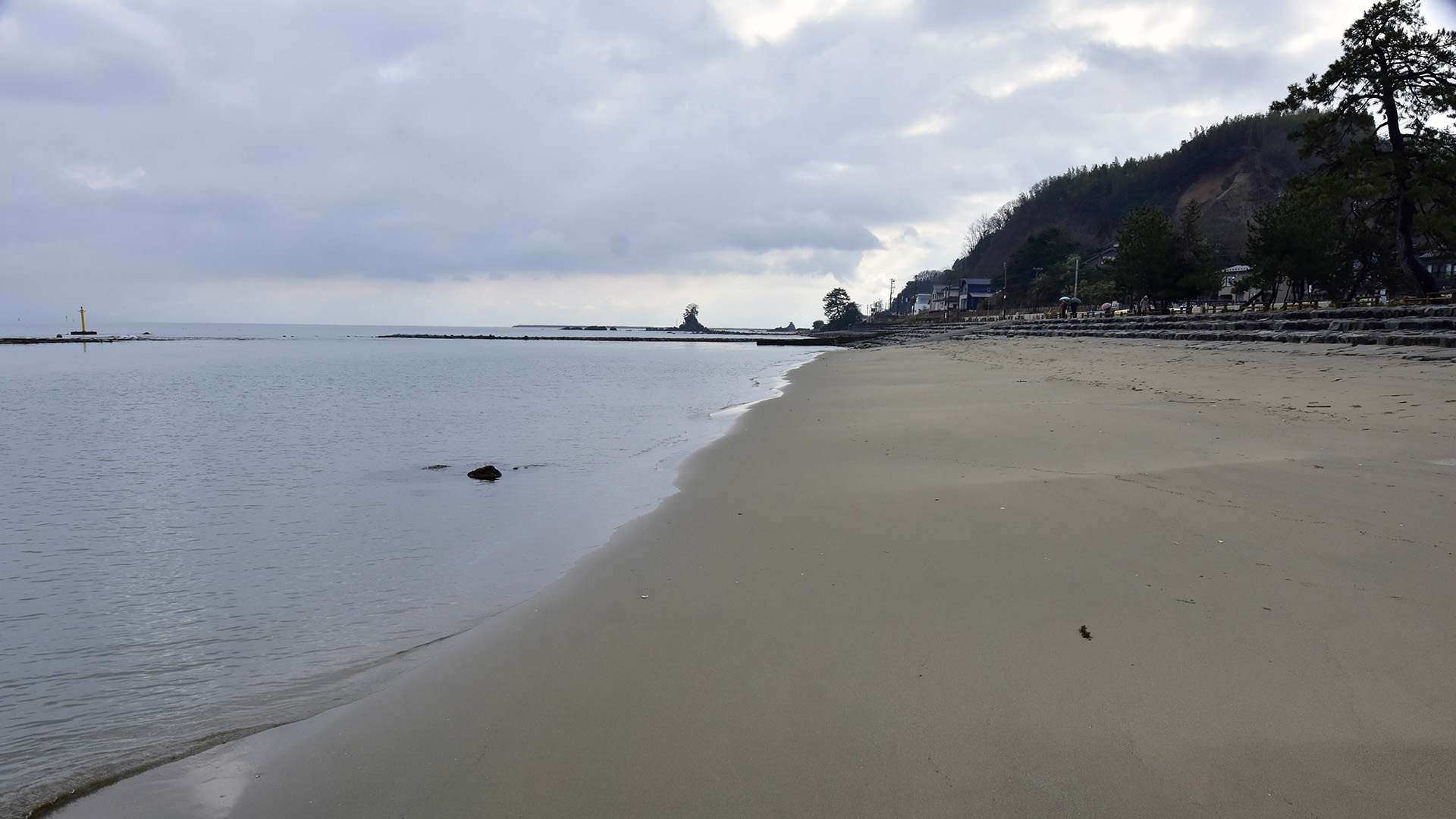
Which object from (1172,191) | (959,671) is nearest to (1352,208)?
(959,671)

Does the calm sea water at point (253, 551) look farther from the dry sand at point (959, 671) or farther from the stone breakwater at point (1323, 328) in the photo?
the stone breakwater at point (1323, 328)

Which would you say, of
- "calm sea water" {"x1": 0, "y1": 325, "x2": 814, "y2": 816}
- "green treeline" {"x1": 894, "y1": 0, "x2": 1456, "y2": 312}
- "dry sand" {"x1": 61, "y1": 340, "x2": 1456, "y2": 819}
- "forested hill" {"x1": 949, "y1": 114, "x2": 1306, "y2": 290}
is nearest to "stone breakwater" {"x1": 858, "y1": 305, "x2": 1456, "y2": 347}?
"green treeline" {"x1": 894, "y1": 0, "x2": 1456, "y2": 312}

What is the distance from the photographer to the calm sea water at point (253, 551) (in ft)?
10.3

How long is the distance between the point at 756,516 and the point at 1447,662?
3.82m

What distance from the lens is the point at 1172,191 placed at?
4215 inches

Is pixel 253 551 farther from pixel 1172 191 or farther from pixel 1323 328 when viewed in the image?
pixel 1172 191

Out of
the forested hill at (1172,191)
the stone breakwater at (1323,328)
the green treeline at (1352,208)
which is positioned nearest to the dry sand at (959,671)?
the stone breakwater at (1323,328)

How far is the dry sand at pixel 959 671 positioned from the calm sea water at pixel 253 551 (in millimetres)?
444

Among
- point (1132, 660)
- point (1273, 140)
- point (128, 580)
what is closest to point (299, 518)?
point (128, 580)

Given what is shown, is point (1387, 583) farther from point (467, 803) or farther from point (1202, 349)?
point (1202, 349)

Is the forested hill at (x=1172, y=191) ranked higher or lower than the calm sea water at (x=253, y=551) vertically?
higher

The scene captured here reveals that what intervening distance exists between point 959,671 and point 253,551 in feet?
18.1

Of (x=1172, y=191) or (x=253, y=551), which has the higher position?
(x=1172, y=191)

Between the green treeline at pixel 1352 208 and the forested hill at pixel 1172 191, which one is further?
the forested hill at pixel 1172 191
